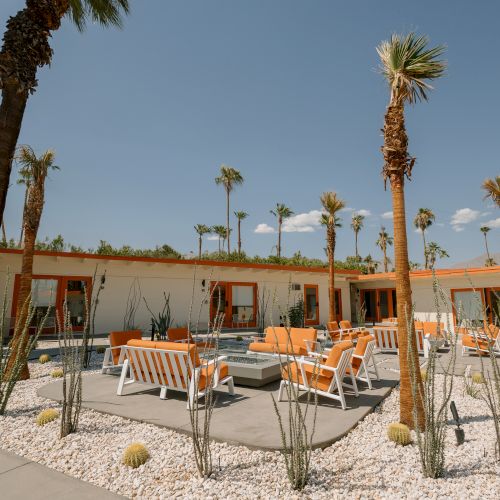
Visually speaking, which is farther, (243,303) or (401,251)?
(243,303)

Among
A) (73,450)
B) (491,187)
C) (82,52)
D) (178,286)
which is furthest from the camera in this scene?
(178,286)

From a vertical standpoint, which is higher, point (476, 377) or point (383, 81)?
point (383, 81)

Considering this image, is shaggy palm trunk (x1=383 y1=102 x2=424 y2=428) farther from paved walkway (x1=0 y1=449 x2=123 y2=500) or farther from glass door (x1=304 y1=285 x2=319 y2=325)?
glass door (x1=304 y1=285 x2=319 y2=325)

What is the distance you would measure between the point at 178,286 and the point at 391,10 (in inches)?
557

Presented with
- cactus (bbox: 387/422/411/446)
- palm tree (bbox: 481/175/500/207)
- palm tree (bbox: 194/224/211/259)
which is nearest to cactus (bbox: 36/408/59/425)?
cactus (bbox: 387/422/411/446)

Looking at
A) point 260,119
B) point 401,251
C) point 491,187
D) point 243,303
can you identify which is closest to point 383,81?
point 401,251

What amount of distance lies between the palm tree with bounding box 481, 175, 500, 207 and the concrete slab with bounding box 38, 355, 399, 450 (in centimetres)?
1291

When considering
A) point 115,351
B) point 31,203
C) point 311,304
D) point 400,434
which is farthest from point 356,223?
point 400,434

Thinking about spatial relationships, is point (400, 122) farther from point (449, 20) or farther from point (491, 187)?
point (491, 187)

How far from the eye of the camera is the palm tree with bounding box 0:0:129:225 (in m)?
4.70

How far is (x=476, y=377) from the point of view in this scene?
6379mm

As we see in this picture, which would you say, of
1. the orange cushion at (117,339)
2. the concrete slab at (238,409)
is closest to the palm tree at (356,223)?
the concrete slab at (238,409)

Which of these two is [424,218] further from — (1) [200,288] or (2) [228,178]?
(1) [200,288]

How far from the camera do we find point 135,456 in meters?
3.23
